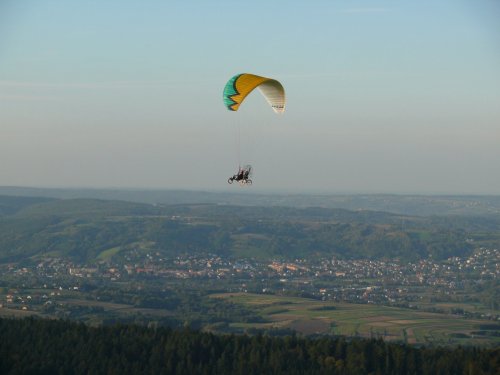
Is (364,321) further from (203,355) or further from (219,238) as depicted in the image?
(219,238)

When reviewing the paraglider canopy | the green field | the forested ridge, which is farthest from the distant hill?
the paraglider canopy

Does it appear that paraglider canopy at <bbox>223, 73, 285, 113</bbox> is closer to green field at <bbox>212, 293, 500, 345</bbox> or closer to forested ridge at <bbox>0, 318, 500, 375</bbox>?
forested ridge at <bbox>0, 318, 500, 375</bbox>

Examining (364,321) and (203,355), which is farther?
(364,321)

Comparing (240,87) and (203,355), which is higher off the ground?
(240,87)

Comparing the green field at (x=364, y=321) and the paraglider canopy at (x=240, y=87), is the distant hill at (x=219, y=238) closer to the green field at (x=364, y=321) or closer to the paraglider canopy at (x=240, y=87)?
the green field at (x=364, y=321)

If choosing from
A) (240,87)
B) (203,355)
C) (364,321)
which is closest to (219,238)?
(364,321)

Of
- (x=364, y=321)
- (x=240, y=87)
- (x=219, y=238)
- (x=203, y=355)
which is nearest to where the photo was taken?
(x=240, y=87)

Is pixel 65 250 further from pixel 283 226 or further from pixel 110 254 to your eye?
pixel 283 226
